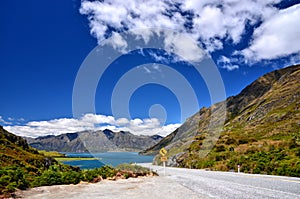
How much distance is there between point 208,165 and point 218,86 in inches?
485

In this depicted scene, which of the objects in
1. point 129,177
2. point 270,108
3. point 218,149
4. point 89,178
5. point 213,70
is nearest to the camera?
point 89,178

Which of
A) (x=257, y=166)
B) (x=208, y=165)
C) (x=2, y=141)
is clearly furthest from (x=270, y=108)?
(x=2, y=141)

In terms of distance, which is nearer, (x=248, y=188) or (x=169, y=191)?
(x=169, y=191)

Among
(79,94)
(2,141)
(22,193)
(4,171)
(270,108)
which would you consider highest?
(270,108)

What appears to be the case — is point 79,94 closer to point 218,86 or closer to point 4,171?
point 4,171

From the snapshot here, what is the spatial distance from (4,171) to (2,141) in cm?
3142

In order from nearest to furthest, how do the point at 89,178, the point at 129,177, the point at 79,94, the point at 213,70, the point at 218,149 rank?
the point at 89,178
the point at 129,177
the point at 79,94
the point at 213,70
the point at 218,149

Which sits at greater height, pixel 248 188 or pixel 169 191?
pixel 248 188

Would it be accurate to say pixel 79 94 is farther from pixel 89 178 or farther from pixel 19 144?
pixel 19 144

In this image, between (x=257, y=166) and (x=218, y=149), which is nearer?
(x=257, y=166)

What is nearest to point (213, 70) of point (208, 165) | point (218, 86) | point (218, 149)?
point (218, 86)

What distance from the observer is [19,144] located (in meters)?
46.6

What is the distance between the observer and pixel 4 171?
1227cm

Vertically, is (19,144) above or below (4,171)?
above
